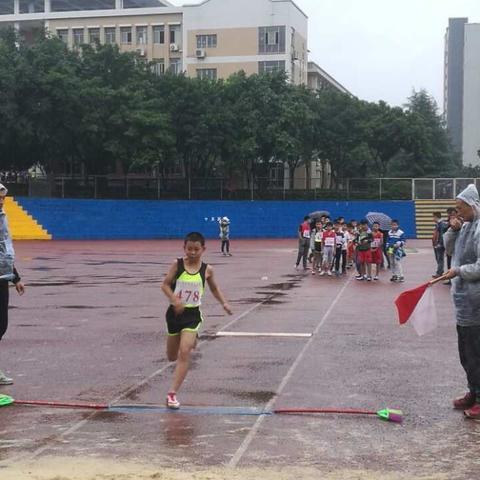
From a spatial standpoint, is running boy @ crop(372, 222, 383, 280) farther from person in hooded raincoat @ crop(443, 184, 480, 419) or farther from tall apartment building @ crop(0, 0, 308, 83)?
tall apartment building @ crop(0, 0, 308, 83)

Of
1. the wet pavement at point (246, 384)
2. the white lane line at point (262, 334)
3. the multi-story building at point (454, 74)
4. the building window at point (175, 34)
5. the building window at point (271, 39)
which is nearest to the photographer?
the wet pavement at point (246, 384)

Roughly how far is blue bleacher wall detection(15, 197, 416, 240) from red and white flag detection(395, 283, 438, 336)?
38.9m

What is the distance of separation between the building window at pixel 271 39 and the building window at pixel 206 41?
13.2ft

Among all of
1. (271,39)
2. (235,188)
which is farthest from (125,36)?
(235,188)

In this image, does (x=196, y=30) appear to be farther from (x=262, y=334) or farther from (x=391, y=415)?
(x=391, y=415)

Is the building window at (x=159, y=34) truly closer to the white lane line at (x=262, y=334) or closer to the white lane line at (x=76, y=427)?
the white lane line at (x=262, y=334)

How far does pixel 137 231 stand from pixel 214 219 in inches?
198

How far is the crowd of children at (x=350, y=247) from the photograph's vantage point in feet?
63.7

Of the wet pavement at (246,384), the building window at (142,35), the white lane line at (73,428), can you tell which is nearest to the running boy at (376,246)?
the wet pavement at (246,384)

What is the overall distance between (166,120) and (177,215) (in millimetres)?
6143

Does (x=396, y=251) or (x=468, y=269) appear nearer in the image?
(x=468, y=269)

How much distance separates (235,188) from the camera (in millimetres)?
49906

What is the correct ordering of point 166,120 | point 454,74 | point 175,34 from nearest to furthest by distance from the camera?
point 166,120 → point 175,34 → point 454,74

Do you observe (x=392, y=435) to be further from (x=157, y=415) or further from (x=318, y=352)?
(x=318, y=352)
